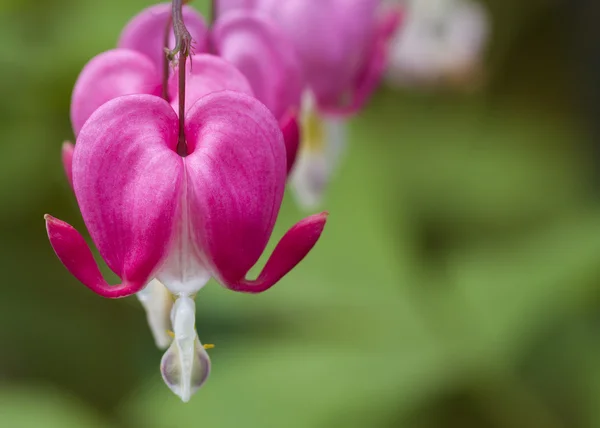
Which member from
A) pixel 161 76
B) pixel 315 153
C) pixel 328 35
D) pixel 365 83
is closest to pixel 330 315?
pixel 315 153

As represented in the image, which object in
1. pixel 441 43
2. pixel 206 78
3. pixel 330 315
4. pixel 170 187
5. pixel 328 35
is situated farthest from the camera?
pixel 441 43

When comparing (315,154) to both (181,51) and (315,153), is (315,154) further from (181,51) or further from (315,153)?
(181,51)

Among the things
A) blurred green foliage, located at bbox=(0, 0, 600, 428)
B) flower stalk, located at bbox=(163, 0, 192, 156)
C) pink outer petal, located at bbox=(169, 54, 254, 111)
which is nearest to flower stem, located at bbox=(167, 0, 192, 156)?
flower stalk, located at bbox=(163, 0, 192, 156)

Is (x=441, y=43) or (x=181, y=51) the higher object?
(x=441, y=43)

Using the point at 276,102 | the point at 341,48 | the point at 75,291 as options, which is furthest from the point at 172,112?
the point at 75,291

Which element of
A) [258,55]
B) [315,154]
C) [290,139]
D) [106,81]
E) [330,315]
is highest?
[330,315]

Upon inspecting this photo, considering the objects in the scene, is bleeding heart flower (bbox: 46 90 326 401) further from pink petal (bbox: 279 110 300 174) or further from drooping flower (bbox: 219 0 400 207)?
drooping flower (bbox: 219 0 400 207)
